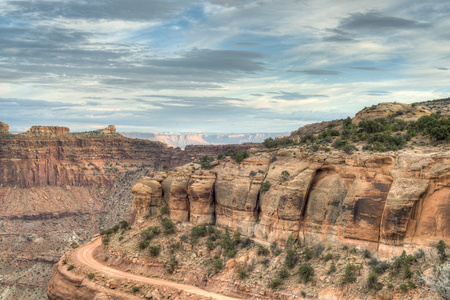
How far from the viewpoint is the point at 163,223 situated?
60.1m

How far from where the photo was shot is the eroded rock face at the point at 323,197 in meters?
39.5

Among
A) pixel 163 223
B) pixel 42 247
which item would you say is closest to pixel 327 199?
pixel 163 223

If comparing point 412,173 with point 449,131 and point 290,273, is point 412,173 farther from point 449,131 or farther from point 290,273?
point 290,273

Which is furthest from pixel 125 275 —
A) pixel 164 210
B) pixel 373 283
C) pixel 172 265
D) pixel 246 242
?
pixel 373 283

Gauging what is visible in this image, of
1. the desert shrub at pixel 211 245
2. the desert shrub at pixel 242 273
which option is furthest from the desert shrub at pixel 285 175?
the desert shrub at pixel 211 245

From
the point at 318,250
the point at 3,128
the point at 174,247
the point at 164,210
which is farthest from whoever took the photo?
the point at 3,128

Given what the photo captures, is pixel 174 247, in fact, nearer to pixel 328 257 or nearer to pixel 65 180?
pixel 328 257

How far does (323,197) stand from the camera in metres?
47.7

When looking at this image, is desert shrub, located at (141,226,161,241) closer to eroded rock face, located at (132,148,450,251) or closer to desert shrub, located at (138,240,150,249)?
desert shrub, located at (138,240,150,249)

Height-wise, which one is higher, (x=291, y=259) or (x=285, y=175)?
(x=285, y=175)

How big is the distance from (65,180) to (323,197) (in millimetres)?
99415

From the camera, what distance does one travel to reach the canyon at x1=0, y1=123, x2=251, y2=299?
10381 cm

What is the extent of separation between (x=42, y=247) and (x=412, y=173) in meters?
86.3

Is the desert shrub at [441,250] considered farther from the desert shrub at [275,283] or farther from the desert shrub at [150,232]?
the desert shrub at [150,232]
